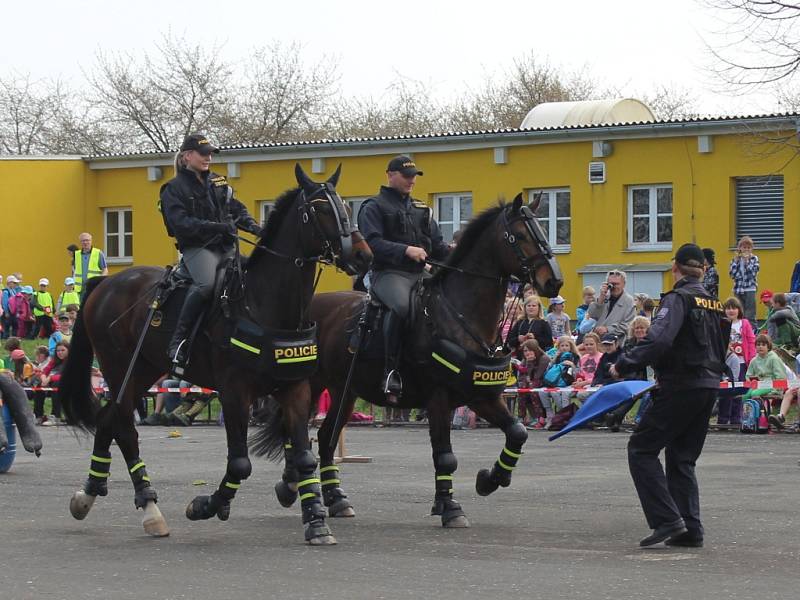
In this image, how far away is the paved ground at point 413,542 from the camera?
30.4 feet

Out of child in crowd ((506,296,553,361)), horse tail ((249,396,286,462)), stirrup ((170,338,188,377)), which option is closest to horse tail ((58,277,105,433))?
horse tail ((249,396,286,462))

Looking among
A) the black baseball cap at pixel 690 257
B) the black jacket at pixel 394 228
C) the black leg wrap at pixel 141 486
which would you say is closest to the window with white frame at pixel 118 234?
the black jacket at pixel 394 228

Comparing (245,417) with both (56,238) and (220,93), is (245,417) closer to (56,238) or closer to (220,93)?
(56,238)

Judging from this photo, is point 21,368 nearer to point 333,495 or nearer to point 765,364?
point 765,364

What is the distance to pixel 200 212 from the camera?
40.6ft

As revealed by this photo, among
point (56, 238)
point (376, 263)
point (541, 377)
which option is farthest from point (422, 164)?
point (376, 263)

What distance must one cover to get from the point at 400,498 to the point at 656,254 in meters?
23.7

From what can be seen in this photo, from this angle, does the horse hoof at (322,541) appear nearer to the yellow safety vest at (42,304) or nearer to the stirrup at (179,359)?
the stirrup at (179,359)

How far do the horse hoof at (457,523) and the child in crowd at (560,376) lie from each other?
10752 mm

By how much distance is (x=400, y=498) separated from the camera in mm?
14141

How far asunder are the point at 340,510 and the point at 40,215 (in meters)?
35.2

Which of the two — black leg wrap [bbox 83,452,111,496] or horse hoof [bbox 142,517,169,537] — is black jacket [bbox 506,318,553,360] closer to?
black leg wrap [bbox 83,452,111,496]

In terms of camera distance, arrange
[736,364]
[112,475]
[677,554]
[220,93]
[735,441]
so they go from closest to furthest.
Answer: [677,554], [112,475], [735,441], [736,364], [220,93]

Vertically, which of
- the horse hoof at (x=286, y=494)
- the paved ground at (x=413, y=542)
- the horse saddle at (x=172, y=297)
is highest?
the horse saddle at (x=172, y=297)
